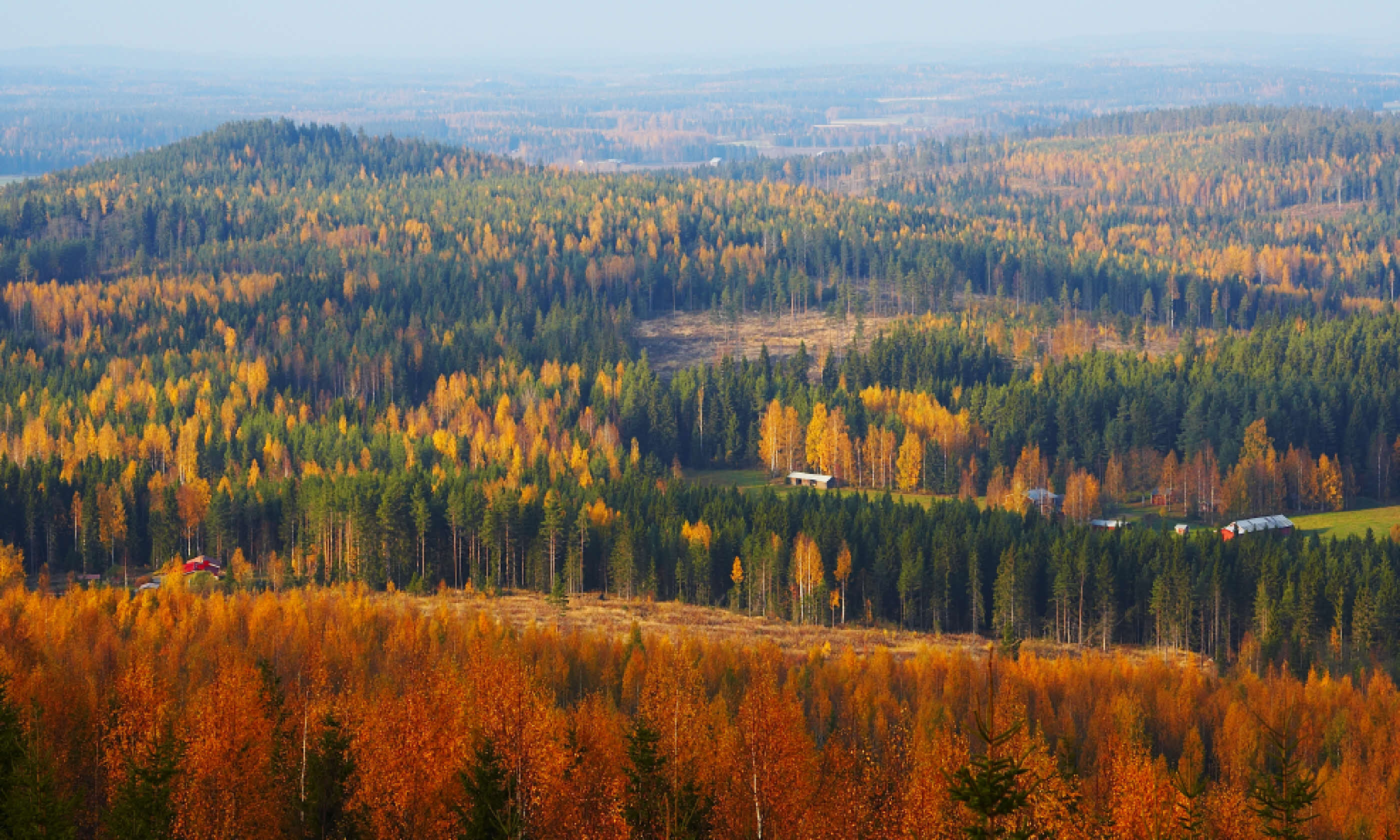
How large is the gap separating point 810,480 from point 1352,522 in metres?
54.3

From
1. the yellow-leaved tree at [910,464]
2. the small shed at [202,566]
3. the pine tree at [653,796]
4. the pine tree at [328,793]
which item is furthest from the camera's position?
the yellow-leaved tree at [910,464]

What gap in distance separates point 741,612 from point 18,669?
180 feet

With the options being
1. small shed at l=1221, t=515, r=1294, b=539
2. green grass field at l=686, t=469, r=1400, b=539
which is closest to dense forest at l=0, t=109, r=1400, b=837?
green grass field at l=686, t=469, r=1400, b=539

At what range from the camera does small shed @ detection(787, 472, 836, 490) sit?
551ft

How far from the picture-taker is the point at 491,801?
5016 centimetres

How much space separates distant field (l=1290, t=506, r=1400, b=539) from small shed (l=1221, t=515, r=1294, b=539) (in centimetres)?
158

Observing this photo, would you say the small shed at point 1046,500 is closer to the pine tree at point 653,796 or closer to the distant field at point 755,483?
the distant field at point 755,483

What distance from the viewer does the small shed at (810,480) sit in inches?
6609

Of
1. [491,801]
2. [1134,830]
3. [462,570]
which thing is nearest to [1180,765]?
[1134,830]

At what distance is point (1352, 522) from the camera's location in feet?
488

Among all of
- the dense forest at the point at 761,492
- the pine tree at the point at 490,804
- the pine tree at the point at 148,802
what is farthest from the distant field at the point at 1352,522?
the pine tree at the point at 148,802

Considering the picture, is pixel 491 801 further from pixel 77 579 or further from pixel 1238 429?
pixel 1238 429

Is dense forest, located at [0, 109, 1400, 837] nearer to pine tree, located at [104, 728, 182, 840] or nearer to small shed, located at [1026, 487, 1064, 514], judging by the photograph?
pine tree, located at [104, 728, 182, 840]

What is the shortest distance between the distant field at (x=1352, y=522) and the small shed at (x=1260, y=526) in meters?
1.58
